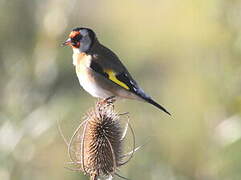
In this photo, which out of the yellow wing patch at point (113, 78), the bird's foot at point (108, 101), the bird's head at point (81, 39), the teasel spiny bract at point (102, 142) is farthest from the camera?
the bird's head at point (81, 39)

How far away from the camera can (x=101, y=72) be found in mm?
6371

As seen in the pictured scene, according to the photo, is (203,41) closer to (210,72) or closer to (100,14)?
(210,72)

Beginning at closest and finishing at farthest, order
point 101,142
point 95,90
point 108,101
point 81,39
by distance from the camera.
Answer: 1. point 101,142
2. point 108,101
3. point 95,90
4. point 81,39

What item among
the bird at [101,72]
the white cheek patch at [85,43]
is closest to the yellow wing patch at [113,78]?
the bird at [101,72]

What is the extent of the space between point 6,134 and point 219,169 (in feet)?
5.78

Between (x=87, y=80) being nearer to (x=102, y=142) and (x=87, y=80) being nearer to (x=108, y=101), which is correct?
(x=108, y=101)

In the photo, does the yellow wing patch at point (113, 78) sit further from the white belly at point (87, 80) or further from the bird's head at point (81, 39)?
the bird's head at point (81, 39)

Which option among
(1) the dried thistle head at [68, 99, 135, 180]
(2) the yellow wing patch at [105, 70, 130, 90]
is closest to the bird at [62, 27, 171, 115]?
(2) the yellow wing patch at [105, 70, 130, 90]

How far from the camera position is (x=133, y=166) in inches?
282

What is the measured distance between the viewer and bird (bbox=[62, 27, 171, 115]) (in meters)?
6.27

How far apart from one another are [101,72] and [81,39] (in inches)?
12.5

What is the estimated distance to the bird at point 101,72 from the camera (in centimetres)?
627

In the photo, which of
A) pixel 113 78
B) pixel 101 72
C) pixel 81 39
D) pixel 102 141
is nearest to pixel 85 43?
pixel 81 39

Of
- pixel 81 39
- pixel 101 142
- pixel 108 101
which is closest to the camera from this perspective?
pixel 101 142
